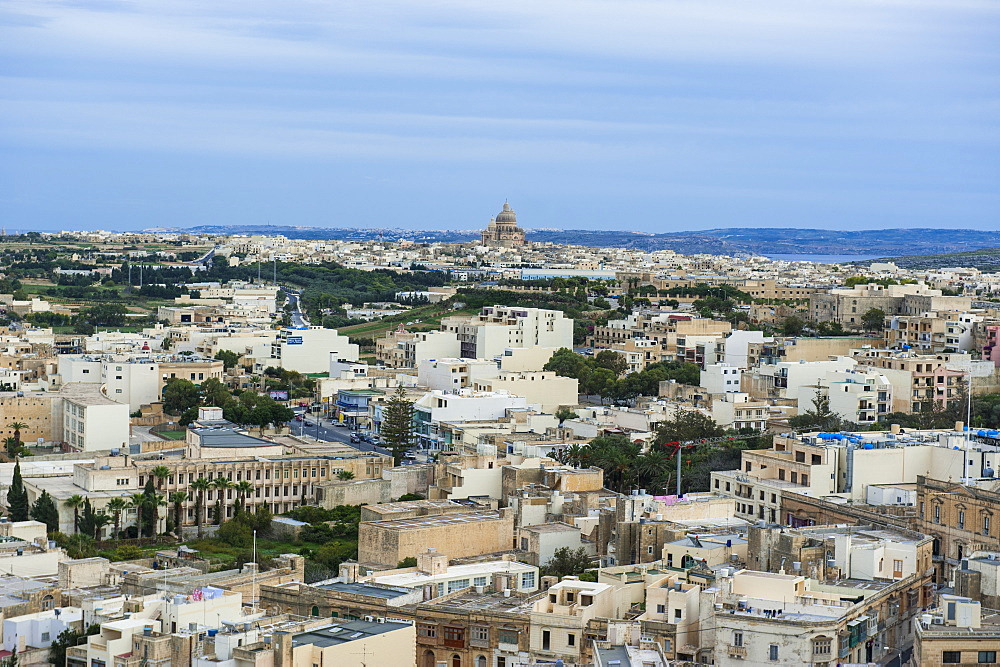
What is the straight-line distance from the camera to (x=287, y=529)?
36094mm

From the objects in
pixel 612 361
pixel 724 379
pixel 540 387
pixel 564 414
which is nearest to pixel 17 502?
pixel 564 414

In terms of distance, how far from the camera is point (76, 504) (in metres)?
36.2

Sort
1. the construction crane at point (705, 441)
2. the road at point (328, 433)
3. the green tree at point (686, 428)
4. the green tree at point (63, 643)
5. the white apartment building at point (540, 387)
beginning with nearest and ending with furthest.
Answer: the green tree at point (63, 643) < the construction crane at point (705, 441) < the green tree at point (686, 428) < the road at point (328, 433) < the white apartment building at point (540, 387)

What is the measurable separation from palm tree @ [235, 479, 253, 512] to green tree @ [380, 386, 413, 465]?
442 cm

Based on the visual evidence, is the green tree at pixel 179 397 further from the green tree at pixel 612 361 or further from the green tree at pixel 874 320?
the green tree at pixel 874 320

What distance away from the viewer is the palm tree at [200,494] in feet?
125

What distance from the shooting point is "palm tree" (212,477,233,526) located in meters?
39.1

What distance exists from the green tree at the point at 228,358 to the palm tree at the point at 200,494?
23.9m

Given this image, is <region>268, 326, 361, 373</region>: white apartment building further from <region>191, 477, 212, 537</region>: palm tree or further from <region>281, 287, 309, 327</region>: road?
<region>191, 477, 212, 537</region>: palm tree

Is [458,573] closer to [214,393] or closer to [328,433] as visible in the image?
[328,433]

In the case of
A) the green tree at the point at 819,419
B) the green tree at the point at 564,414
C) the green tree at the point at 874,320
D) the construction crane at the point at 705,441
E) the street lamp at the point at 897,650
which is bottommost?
the street lamp at the point at 897,650

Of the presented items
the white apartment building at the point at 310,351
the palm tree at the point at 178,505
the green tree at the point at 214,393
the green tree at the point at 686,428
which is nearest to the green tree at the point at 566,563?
the palm tree at the point at 178,505

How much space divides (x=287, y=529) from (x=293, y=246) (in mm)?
129814

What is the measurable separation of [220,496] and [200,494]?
91 cm
